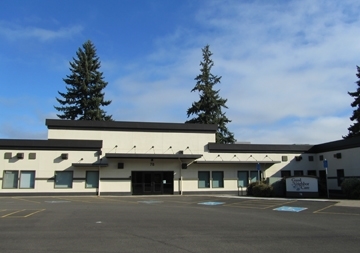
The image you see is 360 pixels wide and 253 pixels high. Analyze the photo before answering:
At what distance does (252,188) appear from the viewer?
28906 millimetres

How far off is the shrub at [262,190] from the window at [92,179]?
45.0 feet

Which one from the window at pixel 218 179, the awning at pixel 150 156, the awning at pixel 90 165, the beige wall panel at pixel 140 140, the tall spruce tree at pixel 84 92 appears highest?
the tall spruce tree at pixel 84 92

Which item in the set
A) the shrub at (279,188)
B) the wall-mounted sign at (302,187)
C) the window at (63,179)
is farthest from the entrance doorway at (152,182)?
the wall-mounted sign at (302,187)

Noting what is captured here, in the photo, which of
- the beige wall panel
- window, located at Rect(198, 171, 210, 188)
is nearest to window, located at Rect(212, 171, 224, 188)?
window, located at Rect(198, 171, 210, 188)

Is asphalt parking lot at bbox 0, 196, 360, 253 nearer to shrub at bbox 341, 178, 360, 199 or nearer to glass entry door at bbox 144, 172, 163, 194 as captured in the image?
shrub at bbox 341, 178, 360, 199

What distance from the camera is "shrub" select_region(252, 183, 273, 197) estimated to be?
1075 inches

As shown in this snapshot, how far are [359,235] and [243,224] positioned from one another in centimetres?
380

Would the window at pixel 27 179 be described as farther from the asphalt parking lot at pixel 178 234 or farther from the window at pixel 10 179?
the asphalt parking lot at pixel 178 234

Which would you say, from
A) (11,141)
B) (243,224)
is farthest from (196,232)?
(11,141)

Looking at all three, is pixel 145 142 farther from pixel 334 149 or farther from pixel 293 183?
pixel 334 149

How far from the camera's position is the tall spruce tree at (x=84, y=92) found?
52812mm

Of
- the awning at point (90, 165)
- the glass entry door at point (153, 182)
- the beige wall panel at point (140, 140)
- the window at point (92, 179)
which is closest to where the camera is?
the awning at point (90, 165)

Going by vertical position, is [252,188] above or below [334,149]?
below

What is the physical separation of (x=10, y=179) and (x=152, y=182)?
1221cm
